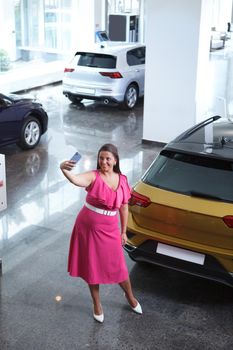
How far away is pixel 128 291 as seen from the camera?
465 cm

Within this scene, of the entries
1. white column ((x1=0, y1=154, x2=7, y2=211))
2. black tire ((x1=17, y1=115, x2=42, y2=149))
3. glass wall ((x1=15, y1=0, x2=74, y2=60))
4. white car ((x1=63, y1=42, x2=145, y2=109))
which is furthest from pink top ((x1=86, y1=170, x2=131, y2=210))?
glass wall ((x1=15, y1=0, x2=74, y2=60))

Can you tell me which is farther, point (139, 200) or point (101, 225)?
point (139, 200)

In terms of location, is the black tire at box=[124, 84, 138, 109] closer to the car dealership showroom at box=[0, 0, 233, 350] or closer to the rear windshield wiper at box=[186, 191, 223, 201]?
the car dealership showroom at box=[0, 0, 233, 350]

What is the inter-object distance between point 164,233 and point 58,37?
48.4 ft

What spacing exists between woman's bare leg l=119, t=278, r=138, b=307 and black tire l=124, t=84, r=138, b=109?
8.75 meters

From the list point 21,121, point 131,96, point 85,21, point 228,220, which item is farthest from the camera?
point 85,21

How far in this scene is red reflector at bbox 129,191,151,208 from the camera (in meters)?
4.84

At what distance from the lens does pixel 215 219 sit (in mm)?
4512

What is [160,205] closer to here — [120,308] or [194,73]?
[120,308]

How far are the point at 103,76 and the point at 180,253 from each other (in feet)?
28.0

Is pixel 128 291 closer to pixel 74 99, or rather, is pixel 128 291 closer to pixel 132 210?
pixel 132 210

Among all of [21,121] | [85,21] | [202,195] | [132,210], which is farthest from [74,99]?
A: [202,195]

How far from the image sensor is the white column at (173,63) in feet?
29.8

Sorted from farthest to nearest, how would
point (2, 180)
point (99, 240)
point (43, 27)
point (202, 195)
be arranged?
point (43, 27), point (2, 180), point (202, 195), point (99, 240)
